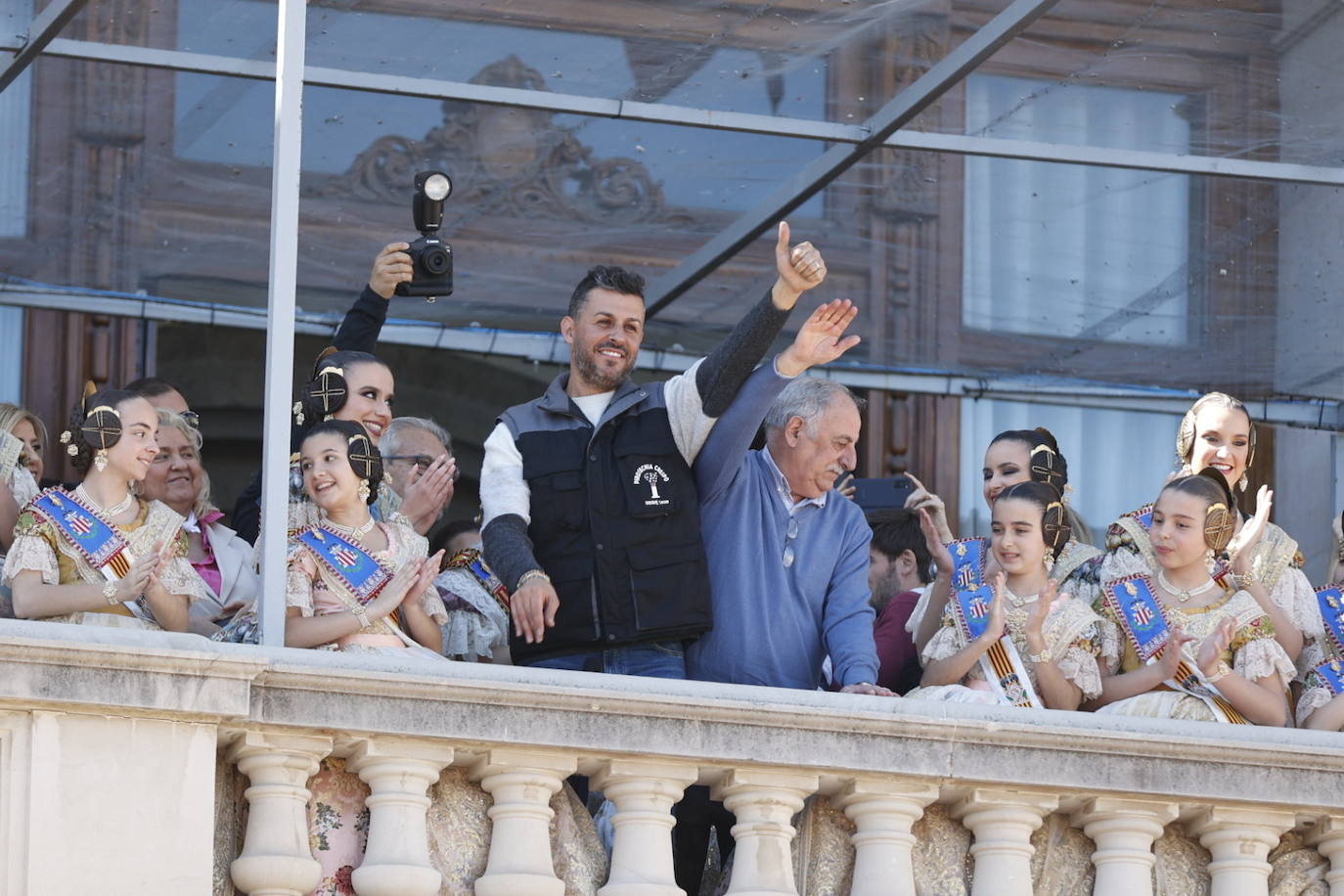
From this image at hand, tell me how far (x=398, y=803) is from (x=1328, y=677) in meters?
2.49

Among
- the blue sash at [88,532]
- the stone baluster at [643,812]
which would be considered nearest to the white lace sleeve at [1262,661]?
the stone baluster at [643,812]

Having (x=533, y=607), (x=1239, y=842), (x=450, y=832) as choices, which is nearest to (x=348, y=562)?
(x=533, y=607)

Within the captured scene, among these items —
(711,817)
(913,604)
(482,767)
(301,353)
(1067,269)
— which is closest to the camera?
(482,767)

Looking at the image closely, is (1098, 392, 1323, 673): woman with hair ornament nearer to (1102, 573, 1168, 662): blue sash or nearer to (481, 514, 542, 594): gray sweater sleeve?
(1102, 573, 1168, 662): blue sash

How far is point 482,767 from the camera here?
238 inches

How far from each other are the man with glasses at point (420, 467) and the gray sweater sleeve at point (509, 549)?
60cm

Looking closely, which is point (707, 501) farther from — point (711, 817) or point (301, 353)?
point (301, 353)

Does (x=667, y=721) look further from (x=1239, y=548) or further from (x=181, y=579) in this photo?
(x=1239, y=548)

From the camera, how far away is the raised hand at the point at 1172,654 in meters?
6.65

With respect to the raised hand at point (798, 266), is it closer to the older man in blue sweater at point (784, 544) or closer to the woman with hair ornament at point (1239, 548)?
the older man in blue sweater at point (784, 544)

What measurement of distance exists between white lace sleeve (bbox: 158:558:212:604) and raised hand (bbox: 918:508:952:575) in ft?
6.13

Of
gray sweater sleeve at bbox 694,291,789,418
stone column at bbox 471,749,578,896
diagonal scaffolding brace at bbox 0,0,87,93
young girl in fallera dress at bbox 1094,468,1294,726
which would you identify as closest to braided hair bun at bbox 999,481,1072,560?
young girl in fallera dress at bbox 1094,468,1294,726

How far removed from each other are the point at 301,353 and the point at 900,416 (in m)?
2.30

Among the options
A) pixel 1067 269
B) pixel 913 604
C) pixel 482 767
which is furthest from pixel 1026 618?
pixel 1067 269
